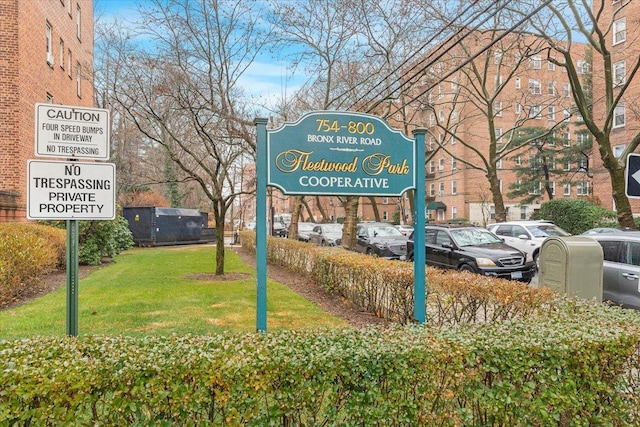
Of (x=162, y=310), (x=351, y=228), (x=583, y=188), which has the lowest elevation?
(x=162, y=310)

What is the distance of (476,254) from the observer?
10844mm

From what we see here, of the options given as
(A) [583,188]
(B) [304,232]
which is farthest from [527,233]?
(A) [583,188]

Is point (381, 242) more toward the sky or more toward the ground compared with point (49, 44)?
more toward the ground

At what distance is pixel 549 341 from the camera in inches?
111

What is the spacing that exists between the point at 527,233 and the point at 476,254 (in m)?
6.13

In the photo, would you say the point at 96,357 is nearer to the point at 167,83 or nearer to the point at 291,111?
the point at 167,83

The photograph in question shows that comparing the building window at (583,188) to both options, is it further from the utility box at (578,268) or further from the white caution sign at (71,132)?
the white caution sign at (71,132)

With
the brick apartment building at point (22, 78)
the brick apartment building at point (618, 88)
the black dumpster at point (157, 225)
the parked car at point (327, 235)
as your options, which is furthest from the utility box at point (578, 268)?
the black dumpster at point (157, 225)

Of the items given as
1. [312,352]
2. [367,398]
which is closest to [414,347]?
[367,398]

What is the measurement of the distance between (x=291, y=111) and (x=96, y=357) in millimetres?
17606

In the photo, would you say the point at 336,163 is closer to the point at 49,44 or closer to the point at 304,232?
the point at 49,44

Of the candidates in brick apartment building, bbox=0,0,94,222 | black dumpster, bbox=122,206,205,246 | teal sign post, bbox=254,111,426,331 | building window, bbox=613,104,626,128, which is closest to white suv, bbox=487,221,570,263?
teal sign post, bbox=254,111,426,331

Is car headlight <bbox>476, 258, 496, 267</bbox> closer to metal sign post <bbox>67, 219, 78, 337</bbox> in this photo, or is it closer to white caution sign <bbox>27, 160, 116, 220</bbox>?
white caution sign <bbox>27, 160, 116, 220</bbox>

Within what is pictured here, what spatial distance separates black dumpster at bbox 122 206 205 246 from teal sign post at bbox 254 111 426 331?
72.1 feet
